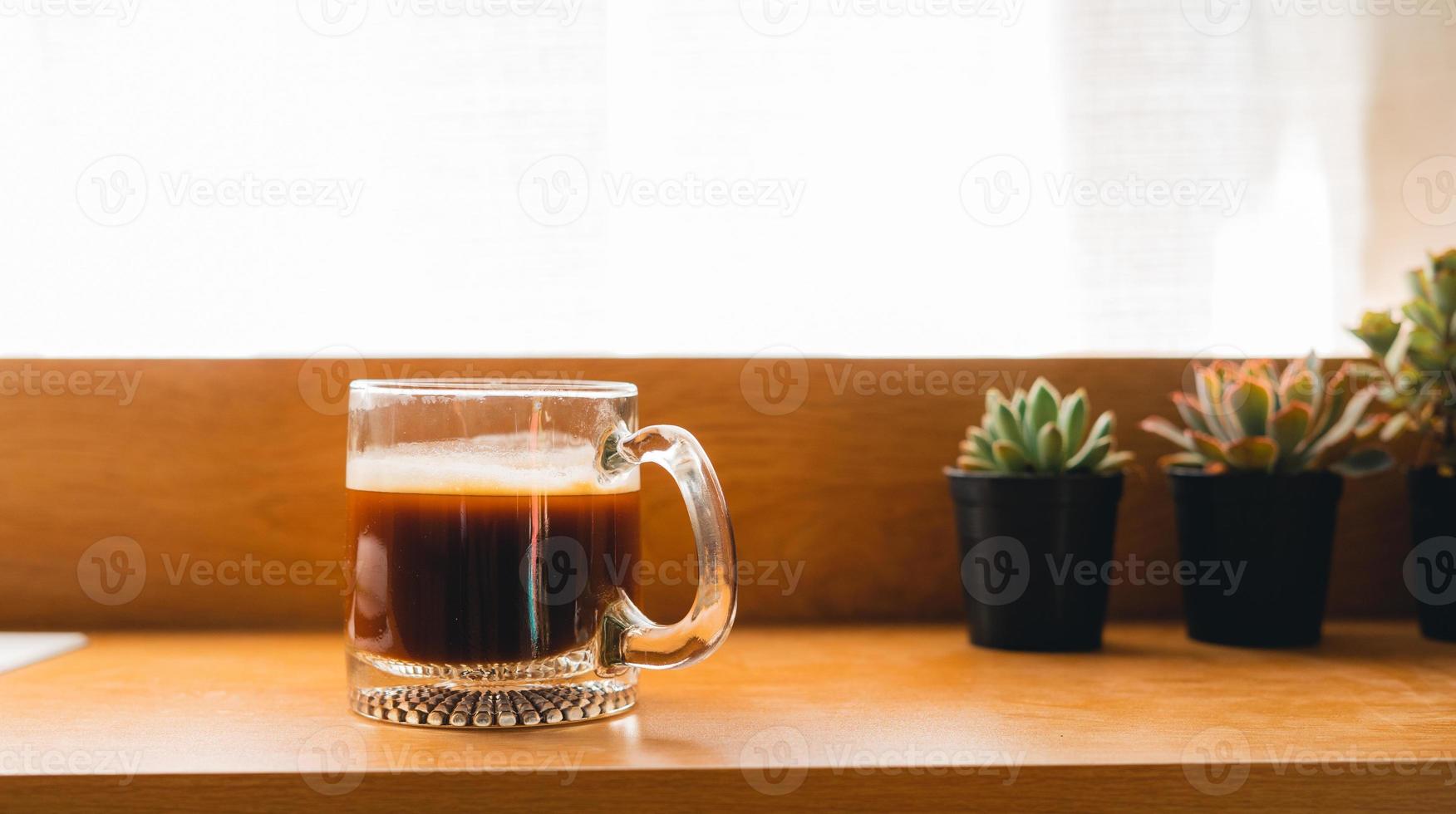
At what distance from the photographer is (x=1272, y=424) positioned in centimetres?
86

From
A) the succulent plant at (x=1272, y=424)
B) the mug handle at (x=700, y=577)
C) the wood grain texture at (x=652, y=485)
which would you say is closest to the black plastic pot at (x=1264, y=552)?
the succulent plant at (x=1272, y=424)

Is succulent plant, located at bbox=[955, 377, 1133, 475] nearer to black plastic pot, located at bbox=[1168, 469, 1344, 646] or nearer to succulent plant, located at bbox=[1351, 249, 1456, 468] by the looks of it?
black plastic pot, located at bbox=[1168, 469, 1344, 646]

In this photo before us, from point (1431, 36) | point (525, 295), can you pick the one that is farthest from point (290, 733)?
point (1431, 36)

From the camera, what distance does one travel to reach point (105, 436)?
93cm

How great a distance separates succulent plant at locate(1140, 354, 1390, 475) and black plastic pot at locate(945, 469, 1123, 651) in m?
0.08

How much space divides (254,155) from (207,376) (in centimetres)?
19

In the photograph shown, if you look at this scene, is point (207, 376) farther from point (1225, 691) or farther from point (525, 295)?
point (1225, 691)

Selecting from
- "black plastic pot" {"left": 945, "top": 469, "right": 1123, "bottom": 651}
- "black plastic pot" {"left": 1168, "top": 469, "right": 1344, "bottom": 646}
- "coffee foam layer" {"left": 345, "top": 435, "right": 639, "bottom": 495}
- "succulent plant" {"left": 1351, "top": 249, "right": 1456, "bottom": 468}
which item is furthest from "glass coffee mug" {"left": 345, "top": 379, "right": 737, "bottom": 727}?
"succulent plant" {"left": 1351, "top": 249, "right": 1456, "bottom": 468}

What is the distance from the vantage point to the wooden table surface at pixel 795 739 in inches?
20.4

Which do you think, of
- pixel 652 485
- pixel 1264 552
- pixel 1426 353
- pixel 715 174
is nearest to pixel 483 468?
pixel 652 485

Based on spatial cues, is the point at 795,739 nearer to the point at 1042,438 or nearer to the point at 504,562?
the point at 504,562

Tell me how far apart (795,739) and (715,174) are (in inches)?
22.1

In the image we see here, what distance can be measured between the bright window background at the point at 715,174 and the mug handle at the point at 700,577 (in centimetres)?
35

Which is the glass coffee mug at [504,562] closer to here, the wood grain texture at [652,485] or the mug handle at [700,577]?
the mug handle at [700,577]
